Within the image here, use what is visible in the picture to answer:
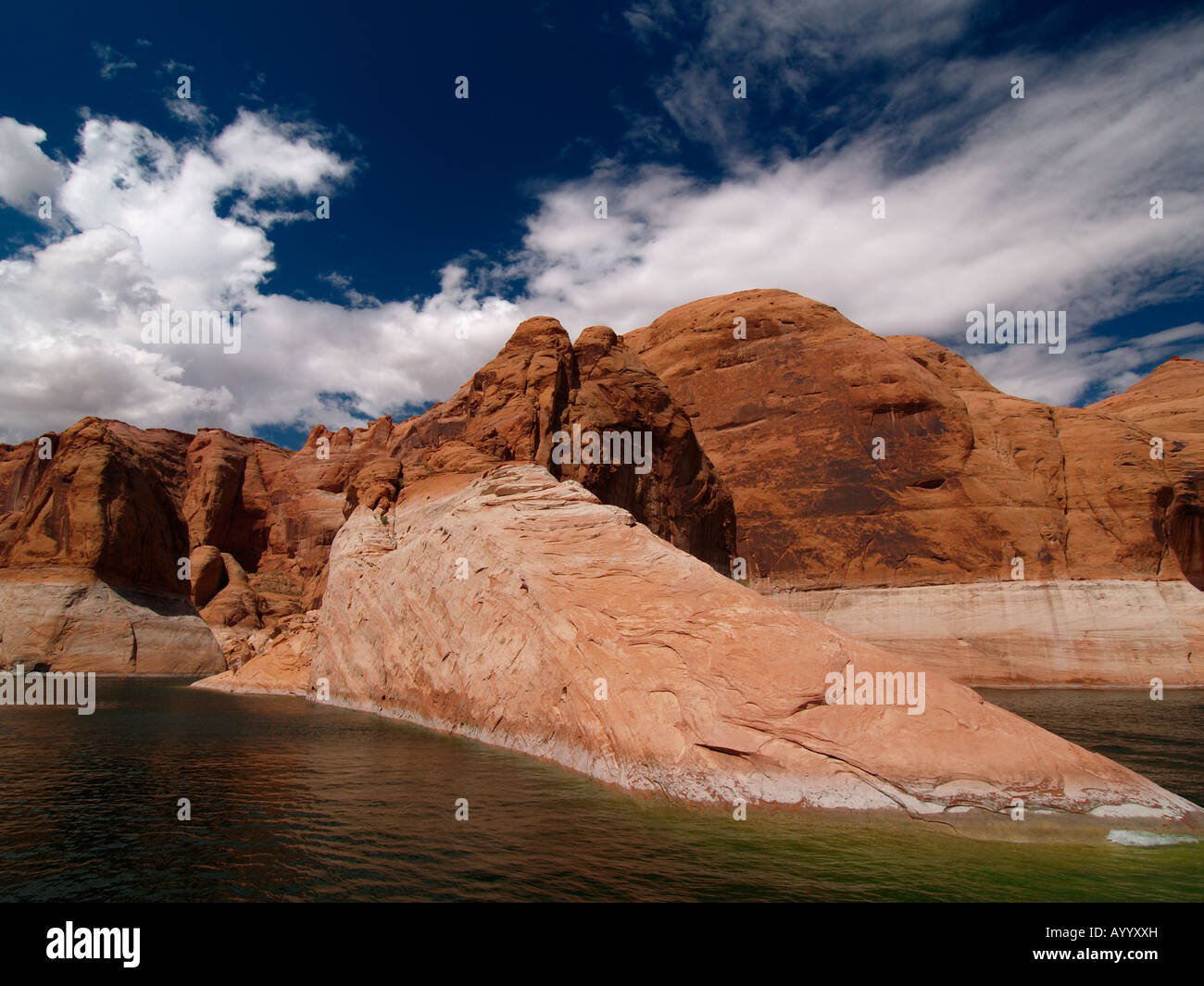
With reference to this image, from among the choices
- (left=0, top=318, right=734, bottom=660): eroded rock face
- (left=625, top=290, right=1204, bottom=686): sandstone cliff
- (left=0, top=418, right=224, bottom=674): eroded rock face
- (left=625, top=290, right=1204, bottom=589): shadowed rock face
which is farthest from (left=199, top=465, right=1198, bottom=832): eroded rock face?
(left=625, top=290, right=1204, bottom=589): shadowed rock face

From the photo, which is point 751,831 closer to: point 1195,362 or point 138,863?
point 138,863

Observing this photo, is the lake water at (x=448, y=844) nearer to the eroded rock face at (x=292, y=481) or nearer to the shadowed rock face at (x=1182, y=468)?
the eroded rock face at (x=292, y=481)

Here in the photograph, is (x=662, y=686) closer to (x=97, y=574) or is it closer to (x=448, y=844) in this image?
(x=448, y=844)

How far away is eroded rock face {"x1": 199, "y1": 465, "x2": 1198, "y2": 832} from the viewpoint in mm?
9234

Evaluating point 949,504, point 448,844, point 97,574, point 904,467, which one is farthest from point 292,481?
point 448,844

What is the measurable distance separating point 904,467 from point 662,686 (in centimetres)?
4181

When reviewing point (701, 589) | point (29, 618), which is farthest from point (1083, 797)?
point (29, 618)

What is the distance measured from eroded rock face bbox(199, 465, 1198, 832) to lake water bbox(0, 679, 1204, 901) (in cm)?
60

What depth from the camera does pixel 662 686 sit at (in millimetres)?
11734

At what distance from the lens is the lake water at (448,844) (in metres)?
6.77

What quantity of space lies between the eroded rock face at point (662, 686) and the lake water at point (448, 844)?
1.98 ft

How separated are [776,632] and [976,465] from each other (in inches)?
1602

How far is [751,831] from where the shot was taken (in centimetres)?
884

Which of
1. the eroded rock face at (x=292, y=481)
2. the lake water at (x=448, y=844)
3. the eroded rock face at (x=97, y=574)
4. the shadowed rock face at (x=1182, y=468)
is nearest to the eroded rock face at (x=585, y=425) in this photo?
the eroded rock face at (x=292, y=481)
